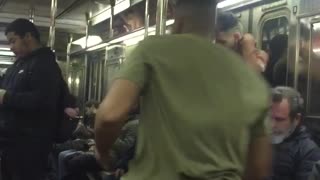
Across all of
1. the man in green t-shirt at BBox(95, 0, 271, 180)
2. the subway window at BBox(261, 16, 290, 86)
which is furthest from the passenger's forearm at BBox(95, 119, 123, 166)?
the subway window at BBox(261, 16, 290, 86)

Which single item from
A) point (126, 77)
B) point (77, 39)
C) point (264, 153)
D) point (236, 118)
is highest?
point (77, 39)

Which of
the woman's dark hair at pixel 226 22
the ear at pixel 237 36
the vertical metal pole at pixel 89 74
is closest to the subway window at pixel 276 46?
the ear at pixel 237 36

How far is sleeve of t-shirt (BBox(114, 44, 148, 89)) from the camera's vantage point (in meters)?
1.39

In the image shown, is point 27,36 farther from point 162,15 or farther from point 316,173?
point 316,173

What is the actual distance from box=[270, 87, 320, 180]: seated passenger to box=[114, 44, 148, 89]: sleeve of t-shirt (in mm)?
1608

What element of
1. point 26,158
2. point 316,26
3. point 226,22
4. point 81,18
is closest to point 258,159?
point 226,22

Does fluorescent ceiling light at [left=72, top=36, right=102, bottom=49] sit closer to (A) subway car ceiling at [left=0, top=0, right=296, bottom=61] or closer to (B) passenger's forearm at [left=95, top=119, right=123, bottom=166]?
(A) subway car ceiling at [left=0, top=0, right=296, bottom=61]

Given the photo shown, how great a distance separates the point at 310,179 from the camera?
2506mm

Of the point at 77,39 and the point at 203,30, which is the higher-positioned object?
the point at 77,39

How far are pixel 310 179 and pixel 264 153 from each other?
1050 mm

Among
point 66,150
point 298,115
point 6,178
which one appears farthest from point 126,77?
point 66,150

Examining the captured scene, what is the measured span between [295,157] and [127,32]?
407 centimetres

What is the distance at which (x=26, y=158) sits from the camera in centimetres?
322

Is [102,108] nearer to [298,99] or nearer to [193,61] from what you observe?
[193,61]
